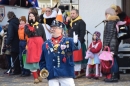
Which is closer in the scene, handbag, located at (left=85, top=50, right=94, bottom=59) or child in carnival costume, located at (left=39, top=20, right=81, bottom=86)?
child in carnival costume, located at (left=39, top=20, right=81, bottom=86)

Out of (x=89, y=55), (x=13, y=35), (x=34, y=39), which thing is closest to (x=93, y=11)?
(x=89, y=55)

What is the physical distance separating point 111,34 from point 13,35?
3.31m

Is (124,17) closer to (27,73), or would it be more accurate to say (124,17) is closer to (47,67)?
(27,73)

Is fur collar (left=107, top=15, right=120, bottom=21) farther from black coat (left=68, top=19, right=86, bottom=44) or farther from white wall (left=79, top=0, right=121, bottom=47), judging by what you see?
white wall (left=79, top=0, right=121, bottom=47)

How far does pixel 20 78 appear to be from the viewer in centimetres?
1184

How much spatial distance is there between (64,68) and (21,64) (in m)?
5.49

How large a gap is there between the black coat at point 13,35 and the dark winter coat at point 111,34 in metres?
3.14

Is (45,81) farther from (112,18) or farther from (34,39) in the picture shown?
(112,18)

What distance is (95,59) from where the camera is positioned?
436 inches

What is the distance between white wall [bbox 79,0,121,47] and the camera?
1289cm


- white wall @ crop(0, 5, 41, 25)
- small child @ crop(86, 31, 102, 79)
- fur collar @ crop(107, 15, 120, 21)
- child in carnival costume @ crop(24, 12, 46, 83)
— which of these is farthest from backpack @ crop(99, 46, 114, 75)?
white wall @ crop(0, 5, 41, 25)

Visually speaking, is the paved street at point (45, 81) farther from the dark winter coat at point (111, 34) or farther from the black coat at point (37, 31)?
the black coat at point (37, 31)

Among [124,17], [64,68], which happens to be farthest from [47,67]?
[124,17]

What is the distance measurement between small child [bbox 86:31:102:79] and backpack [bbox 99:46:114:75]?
1.81 feet
